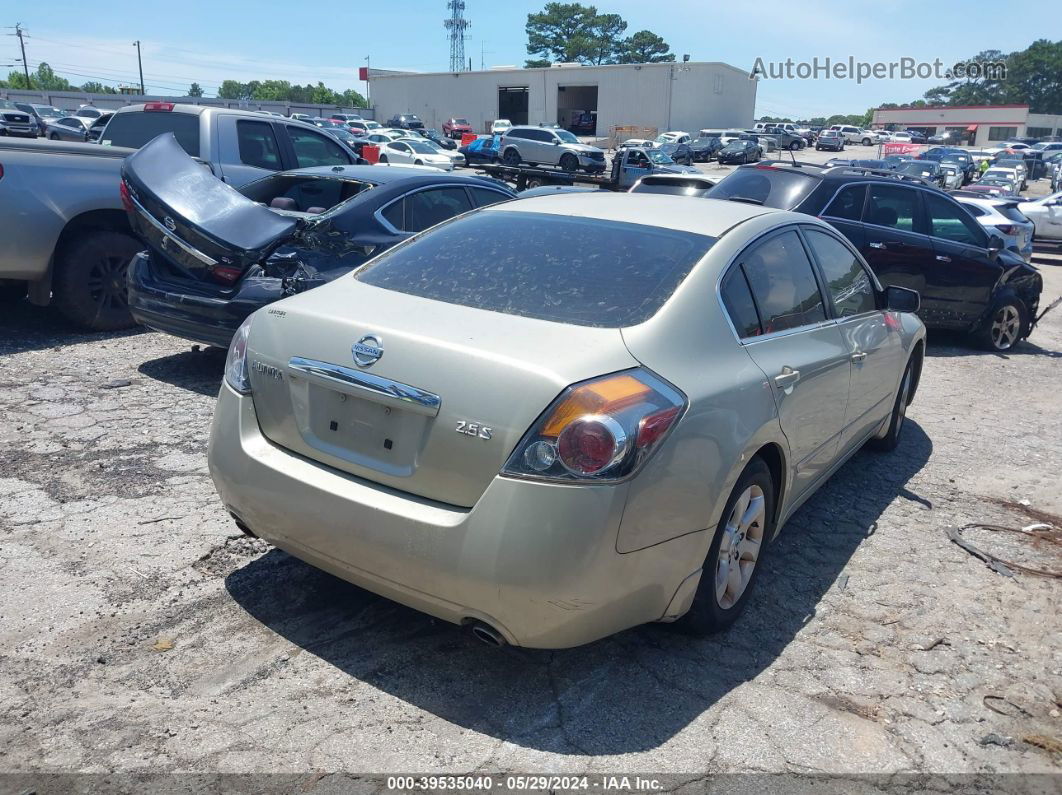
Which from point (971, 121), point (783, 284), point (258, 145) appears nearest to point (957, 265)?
point (783, 284)

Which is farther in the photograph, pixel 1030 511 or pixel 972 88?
pixel 972 88

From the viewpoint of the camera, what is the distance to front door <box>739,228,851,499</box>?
358 cm

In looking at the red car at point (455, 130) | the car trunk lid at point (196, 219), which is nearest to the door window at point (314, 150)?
the car trunk lid at point (196, 219)

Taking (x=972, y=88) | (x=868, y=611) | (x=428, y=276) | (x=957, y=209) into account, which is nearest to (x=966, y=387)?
(x=957, y=209)

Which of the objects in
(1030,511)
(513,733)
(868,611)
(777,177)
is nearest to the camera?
(513,733)

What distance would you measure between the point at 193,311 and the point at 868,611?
4.62m

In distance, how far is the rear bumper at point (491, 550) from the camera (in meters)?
2.65

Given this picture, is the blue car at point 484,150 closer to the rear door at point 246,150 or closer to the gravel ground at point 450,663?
the rear door at point 246,150

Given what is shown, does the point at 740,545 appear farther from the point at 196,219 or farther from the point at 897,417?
the point at 196,219

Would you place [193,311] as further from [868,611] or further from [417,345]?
[868,611]

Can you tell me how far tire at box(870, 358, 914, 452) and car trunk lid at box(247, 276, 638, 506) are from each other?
3376 mm

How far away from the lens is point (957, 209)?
31.0 ft

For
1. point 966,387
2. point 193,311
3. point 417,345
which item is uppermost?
point 417,345

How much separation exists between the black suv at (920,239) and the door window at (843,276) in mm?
3979
